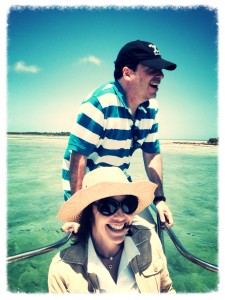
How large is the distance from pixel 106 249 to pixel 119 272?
0.17 metres

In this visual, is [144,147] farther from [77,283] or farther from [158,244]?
[77,283]

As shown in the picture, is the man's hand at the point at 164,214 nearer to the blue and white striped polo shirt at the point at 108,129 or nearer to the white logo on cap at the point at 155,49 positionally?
the blue and white striped polo shirt at the point at 108,129

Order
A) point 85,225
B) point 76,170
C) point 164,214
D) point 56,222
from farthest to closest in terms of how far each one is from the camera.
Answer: point 56,222 → point 164,214 → point 76,170 → point 85,225

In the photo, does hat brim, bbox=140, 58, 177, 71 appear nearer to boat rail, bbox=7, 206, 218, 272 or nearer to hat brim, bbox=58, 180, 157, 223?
hat brim, bbox=58, 180, 157, 223

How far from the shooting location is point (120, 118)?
6.64ft

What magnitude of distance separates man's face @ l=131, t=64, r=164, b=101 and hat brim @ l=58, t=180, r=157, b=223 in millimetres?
826

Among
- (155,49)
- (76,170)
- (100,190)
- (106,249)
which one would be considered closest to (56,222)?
(76,170)

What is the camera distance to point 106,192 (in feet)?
5.11

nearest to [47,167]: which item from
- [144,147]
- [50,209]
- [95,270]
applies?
[50,209]

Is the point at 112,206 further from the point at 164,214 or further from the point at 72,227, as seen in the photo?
the point at 164,214

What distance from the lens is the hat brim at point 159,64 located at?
78.3 inches

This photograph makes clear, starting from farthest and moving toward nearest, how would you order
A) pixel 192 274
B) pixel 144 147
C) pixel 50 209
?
pixel 50 209
pixel 192 274
pixel 144 147

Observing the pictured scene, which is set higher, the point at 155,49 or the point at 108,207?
the point at 155,49
